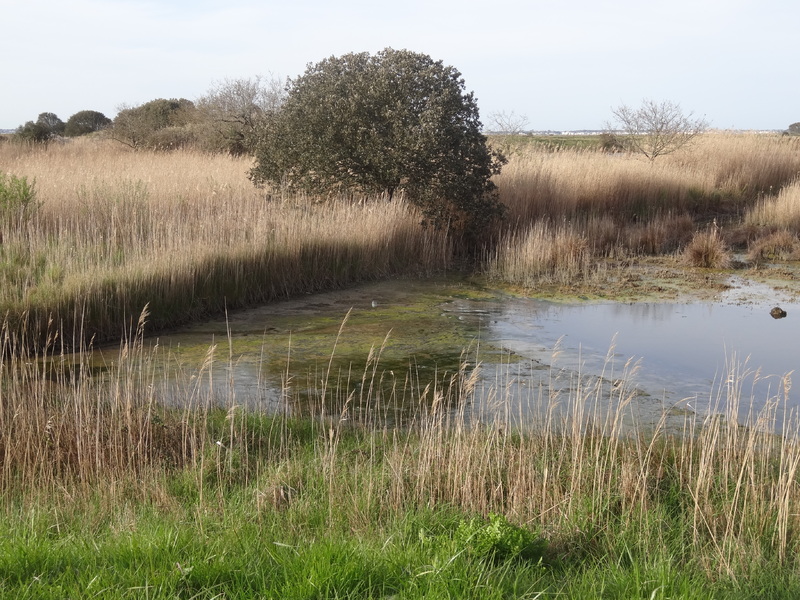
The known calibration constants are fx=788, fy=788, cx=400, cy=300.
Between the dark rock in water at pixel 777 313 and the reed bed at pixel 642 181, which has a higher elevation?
the reed bed at pixel 642 181

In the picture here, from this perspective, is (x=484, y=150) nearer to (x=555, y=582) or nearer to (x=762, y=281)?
(x=762, y=281)

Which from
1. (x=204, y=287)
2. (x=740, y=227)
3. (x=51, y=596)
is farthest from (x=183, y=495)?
(x=740, y=227)

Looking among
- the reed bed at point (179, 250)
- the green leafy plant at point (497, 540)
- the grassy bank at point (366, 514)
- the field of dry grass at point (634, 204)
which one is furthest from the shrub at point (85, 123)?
the green leafy plant at point (497, 540)

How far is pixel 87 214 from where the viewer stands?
467 inches

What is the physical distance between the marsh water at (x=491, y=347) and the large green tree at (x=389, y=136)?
2.47 m

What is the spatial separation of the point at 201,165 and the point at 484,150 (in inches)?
338

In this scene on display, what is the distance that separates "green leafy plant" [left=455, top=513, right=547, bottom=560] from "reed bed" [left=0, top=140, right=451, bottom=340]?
18.5 ft

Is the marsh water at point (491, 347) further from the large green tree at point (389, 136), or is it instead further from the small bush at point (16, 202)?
the small bush at point (16, 202)

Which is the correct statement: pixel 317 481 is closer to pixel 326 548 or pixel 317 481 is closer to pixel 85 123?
pixel 326 548

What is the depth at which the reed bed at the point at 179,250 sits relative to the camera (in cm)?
866

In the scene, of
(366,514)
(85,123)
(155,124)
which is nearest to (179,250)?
(366,514)

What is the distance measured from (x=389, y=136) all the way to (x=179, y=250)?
4.79m

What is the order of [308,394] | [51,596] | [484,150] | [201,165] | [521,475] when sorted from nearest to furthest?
[51,596] → [521,475] → [308,394] → [484,150] → [201,165]

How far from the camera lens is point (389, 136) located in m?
13.2
